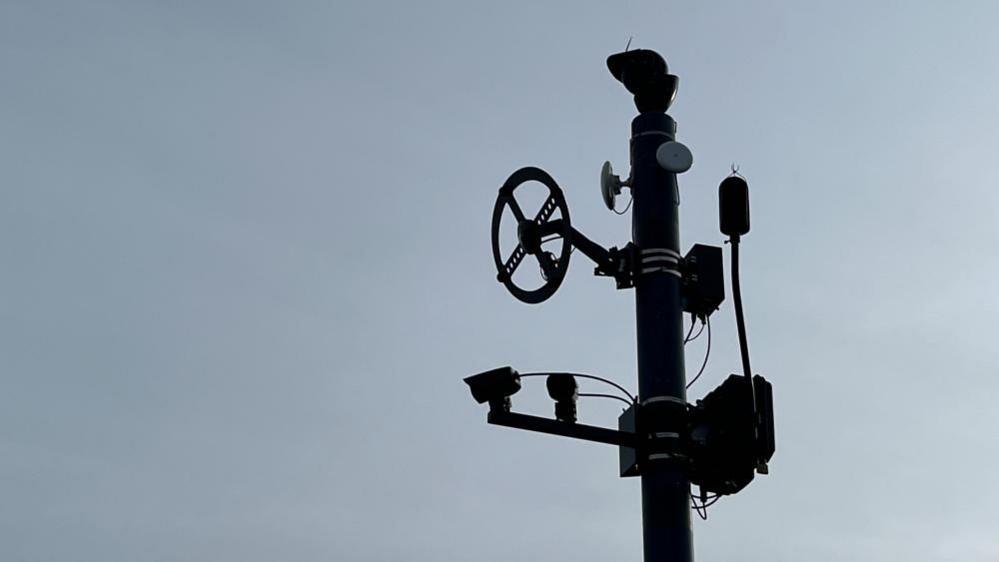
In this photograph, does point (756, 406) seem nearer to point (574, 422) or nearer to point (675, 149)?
point (574, 422)

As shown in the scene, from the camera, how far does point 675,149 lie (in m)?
12.5

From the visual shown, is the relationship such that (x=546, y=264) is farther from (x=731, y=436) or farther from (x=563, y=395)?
(x=731, y=436)

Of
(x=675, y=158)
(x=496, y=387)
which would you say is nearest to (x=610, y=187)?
(x=675, y=158)

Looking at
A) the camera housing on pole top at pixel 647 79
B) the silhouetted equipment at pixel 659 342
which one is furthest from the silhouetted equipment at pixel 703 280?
the camera housing on pole top at pixel 647 79

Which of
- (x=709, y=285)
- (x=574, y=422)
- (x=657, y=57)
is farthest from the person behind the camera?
(x=657, y=57)

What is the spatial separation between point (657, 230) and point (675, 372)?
47.3 inches

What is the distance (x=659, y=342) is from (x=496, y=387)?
4.57 feet

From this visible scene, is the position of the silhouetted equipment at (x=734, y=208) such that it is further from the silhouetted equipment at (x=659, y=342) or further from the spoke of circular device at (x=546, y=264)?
the spoke of circular device at (x=546, y=264)

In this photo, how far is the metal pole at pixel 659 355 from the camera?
1148 cm

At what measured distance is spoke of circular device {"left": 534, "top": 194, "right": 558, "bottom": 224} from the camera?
12.3m

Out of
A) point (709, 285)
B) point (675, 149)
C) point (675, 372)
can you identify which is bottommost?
point (675, 372)

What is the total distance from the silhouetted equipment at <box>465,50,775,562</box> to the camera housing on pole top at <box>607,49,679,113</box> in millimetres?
12

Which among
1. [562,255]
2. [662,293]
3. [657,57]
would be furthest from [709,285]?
[657,57]

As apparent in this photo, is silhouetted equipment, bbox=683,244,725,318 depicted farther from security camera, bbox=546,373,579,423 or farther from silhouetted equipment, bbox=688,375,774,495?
security camera, bbox=546,373,579,423
